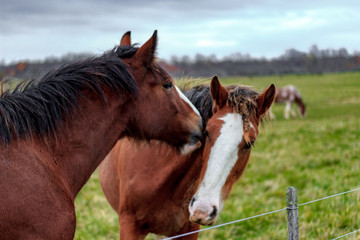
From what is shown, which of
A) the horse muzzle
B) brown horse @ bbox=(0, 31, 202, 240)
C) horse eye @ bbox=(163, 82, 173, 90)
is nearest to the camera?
brown horse @ bbox=(0, 31, 202, 240)

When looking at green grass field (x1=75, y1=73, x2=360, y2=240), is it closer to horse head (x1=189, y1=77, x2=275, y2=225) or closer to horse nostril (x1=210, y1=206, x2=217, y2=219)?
horse head (x1=189, y1=77, x2=275, y2=225)

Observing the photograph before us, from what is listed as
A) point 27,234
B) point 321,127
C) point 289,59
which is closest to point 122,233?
point 27,234

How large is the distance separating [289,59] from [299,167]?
40547 mm

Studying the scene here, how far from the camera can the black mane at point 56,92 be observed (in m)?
2.66

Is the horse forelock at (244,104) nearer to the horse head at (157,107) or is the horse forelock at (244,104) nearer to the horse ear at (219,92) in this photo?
the horse ear at (219,92)

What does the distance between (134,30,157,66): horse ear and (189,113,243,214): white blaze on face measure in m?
0.80

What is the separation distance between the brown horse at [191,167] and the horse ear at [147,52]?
64 centimetres

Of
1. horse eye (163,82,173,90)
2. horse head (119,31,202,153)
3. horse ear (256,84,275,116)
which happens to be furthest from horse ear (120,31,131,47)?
horse ear (256,84,275,116)

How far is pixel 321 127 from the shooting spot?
14398 millimetres

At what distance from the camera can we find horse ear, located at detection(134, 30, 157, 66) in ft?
10.1

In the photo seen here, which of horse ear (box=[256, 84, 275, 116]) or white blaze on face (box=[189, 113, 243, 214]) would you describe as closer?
white blaze on face (box=[189, 113, 243, 214])

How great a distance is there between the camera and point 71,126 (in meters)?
2.88

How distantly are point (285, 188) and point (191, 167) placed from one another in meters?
4.70

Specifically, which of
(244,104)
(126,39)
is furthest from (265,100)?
(126,39)
